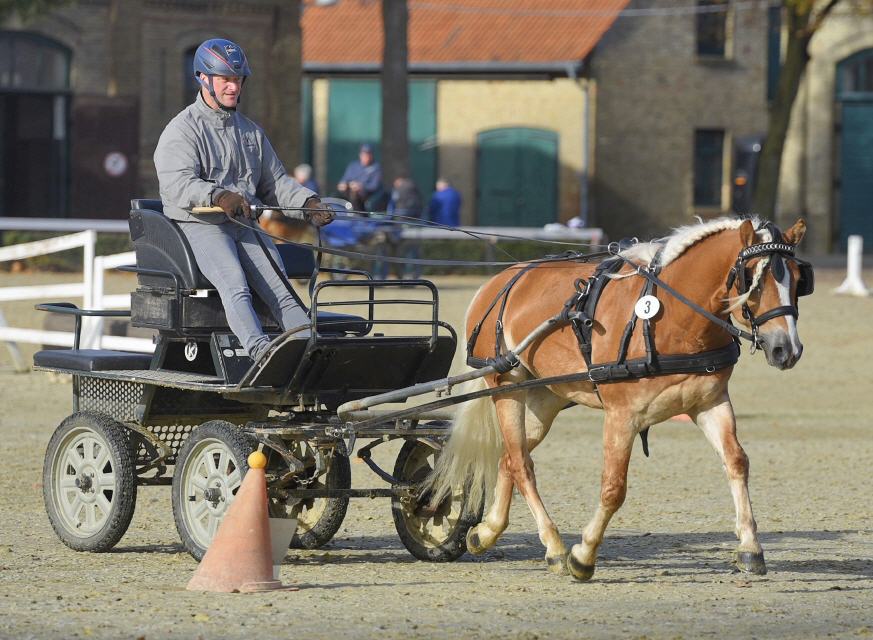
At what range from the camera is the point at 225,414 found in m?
9.03

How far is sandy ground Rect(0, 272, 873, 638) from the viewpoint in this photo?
662cm

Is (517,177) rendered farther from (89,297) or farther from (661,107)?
(89,297)

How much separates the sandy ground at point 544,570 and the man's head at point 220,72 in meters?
2.28

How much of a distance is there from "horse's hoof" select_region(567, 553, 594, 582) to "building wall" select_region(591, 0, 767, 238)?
1272 inches

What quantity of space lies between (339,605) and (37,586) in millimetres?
1394

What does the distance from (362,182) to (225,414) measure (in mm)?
17302

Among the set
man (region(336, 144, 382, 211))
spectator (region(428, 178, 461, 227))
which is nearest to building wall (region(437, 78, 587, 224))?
spectator (region(428, 178, 461, 227))

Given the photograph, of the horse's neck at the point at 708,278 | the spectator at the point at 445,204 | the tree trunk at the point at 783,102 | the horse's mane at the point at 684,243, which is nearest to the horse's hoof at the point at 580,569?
the horse's neck at the point at 708,278

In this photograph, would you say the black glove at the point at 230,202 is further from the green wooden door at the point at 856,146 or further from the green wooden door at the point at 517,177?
the green wooden door at the point at 856,146

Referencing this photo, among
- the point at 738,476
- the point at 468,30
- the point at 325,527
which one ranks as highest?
the point at 468,30

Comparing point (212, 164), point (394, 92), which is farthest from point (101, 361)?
point (394, 92)

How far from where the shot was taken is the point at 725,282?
7488 millimetres

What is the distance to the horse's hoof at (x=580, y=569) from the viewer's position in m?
7.61

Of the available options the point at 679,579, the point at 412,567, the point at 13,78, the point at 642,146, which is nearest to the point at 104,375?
the point at 412,567
